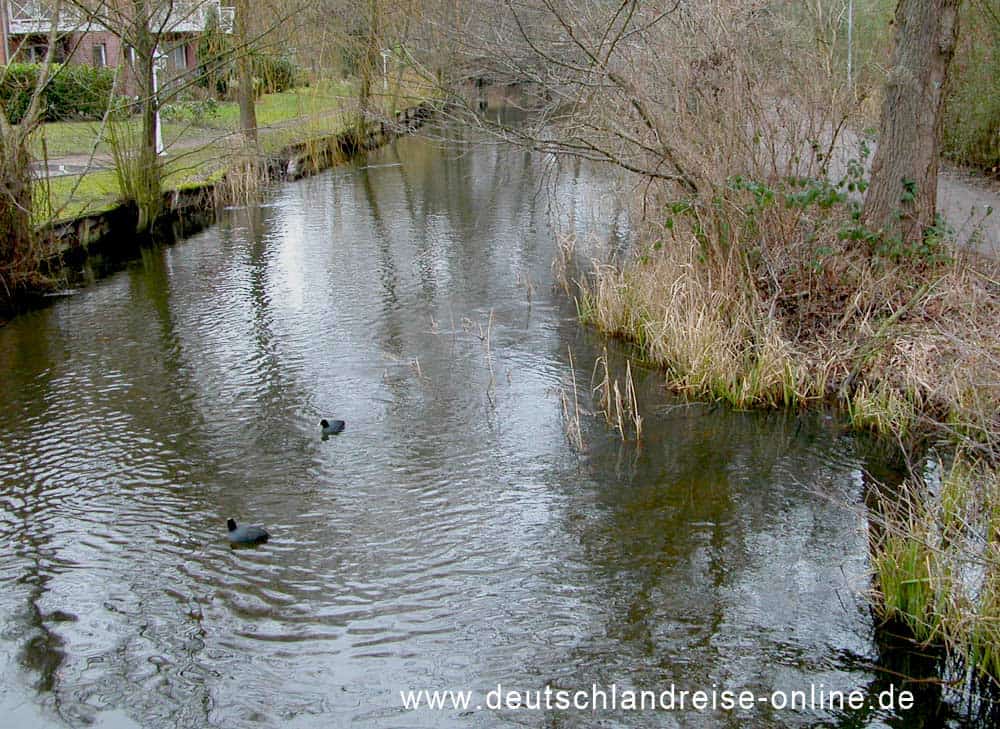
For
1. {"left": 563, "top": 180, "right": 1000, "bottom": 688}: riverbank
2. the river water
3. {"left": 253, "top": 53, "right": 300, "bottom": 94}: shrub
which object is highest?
{"left": 253, "top": 53, "right": 300, "bottom": 94}: shrub

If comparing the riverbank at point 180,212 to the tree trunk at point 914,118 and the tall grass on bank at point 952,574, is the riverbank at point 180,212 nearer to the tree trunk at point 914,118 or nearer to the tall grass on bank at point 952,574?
the tree trunk at point 914,118

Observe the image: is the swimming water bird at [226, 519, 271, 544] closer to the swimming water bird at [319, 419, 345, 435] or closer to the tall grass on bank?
the swimming water bird at [319, 419, 345, 435]

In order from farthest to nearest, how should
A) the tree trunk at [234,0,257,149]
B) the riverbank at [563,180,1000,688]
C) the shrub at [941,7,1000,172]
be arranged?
the tree trunk at [234,0,257,149], the shrub at [941,7,1000,172], the riverbank at [563,180,1000,688]

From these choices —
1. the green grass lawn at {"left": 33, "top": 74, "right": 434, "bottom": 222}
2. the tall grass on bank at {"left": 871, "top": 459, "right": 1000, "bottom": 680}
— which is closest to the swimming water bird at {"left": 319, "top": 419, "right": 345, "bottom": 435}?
the tall grass on bank at {"left": 871, "top": 459, "right": 1000, "bottom": 680}

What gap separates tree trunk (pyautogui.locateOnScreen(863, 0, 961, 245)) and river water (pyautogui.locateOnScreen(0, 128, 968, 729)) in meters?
2.72

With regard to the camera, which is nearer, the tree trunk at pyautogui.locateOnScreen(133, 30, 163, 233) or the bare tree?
the bare tree

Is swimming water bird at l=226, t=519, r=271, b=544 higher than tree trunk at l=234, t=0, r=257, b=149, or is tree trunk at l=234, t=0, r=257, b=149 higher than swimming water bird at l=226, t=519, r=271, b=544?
tree trunk at l=234, t=0, r=257, b=149

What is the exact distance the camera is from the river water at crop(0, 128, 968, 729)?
205 inches

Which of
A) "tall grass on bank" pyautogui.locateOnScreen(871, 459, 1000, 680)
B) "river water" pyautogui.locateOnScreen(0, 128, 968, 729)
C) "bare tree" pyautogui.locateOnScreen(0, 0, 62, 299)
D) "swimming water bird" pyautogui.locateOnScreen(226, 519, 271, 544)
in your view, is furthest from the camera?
"bare tree" pyautogui.locateOnScreen(0, 0, 62, 299)

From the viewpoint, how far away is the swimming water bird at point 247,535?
21.5 feet

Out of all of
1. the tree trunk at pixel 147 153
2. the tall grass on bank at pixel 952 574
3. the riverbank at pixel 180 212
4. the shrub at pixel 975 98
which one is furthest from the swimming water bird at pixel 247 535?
the shrub at pixel 975 98

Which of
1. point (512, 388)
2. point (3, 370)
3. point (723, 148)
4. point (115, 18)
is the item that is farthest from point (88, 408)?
point (115, 18)

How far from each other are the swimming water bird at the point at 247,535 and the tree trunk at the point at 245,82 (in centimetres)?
1327

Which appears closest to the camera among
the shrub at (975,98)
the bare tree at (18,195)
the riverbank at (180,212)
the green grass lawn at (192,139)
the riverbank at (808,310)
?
the riverbank at (808,310)
